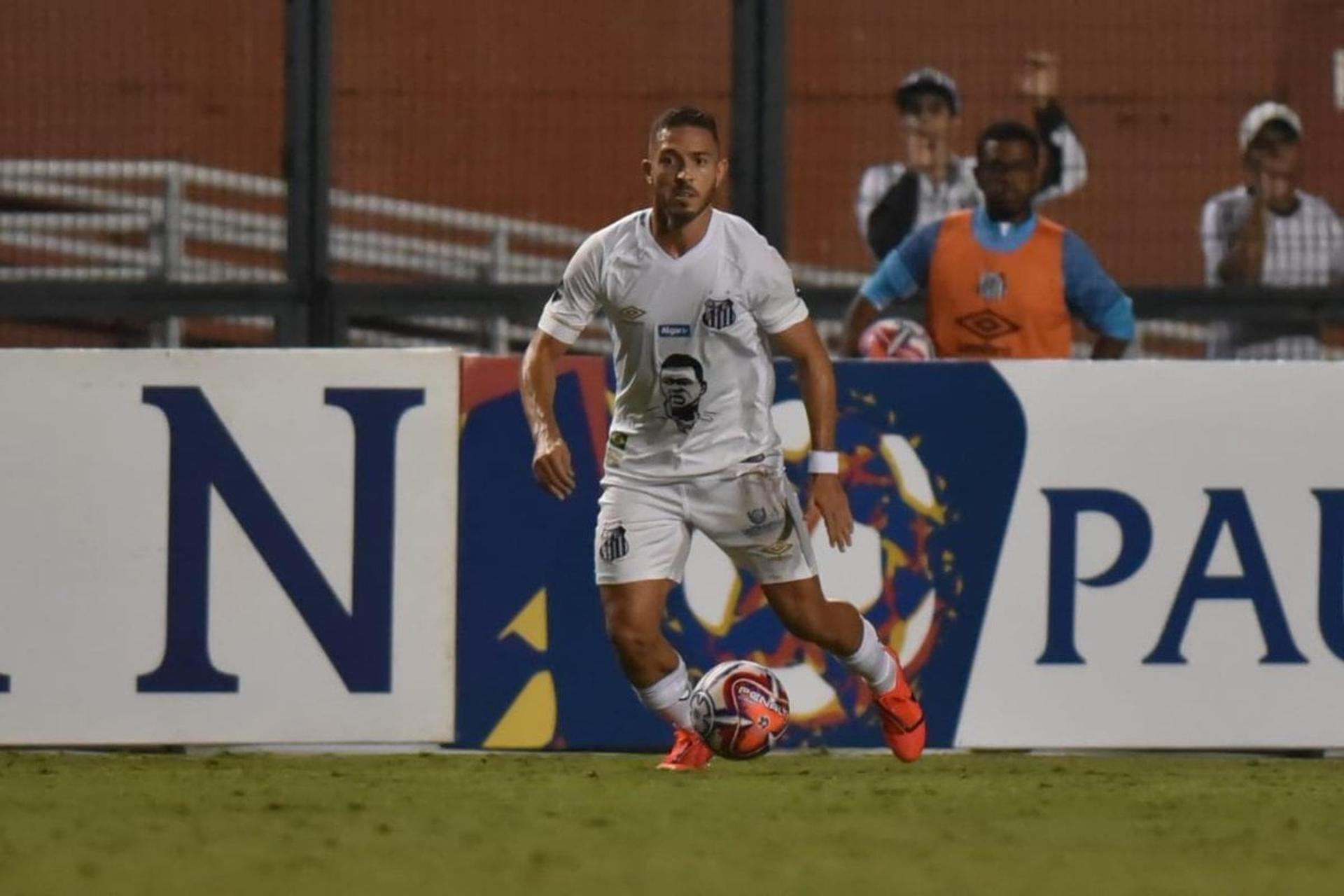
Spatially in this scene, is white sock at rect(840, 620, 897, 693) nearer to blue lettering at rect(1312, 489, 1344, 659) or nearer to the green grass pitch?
the green grass pitch

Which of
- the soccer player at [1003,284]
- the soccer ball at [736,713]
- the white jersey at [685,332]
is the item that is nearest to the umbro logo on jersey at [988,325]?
the soccer player at [1003,284]

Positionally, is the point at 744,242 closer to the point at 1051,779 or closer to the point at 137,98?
the point at 1051,779

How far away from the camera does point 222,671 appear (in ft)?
28.5

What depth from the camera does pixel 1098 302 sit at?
30.7 ft

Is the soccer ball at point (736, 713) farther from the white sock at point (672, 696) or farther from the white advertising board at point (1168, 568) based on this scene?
the white advertising board at point (1168, 568)

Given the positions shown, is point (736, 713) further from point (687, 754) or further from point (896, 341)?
point (896, 341)

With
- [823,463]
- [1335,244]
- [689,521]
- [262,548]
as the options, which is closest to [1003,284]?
[1335,244]

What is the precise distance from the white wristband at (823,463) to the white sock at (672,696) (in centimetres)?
68

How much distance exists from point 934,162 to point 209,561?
9.77ft

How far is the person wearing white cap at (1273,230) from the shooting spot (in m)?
9.95

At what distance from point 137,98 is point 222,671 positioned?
213 cm

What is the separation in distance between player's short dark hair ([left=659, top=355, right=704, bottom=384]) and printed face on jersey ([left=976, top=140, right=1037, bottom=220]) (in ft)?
6.79

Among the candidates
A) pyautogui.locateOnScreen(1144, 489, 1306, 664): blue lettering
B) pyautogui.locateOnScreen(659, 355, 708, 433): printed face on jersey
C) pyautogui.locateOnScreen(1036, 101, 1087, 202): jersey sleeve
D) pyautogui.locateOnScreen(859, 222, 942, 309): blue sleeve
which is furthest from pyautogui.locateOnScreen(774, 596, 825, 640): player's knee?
pyautogui.locateOnScreen(1036, 101, 1087, 202): jersey sleeve

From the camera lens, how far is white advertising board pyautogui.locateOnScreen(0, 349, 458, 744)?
8.70 meters
